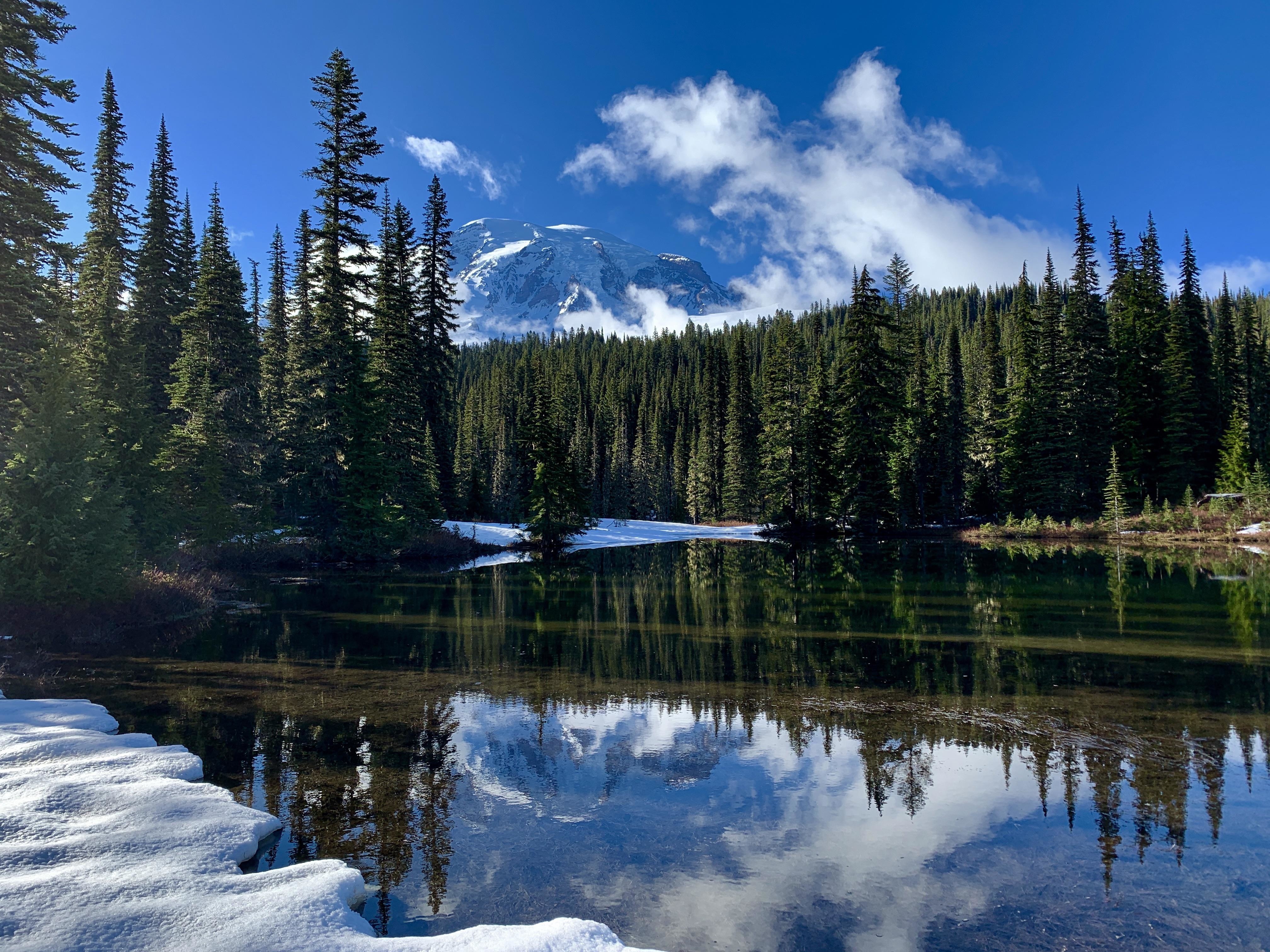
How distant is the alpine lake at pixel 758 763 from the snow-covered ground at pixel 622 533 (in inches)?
904

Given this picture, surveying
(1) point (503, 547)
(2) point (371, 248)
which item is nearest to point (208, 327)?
(2) point (371, 248)

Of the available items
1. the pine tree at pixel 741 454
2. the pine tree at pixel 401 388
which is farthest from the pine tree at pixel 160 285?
the pine tree at pixel 741 454

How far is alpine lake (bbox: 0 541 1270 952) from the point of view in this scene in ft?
18.2

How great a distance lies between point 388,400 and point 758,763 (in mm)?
31767

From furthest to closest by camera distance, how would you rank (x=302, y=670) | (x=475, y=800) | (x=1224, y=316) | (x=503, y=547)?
(x=1224, y=316), (x=503, y=547), (x=302, y=670), (x=475, y=800)

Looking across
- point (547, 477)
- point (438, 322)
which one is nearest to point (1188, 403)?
point (547, 477)

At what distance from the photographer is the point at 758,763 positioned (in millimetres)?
8594

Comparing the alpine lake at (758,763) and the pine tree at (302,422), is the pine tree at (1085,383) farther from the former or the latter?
the pine tree at (302,422)

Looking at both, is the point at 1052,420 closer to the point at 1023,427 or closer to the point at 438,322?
the point at 1023,427

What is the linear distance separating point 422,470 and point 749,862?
110 feet

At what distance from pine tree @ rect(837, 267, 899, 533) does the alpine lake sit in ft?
108

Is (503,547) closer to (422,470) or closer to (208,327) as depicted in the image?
(422,470)

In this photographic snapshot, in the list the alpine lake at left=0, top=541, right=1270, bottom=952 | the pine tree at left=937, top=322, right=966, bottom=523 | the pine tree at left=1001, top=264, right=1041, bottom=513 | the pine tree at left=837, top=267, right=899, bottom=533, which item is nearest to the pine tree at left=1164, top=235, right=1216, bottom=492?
the pine tree at left=1001, top=264, right=1041, bottom=513

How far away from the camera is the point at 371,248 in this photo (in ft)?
124
